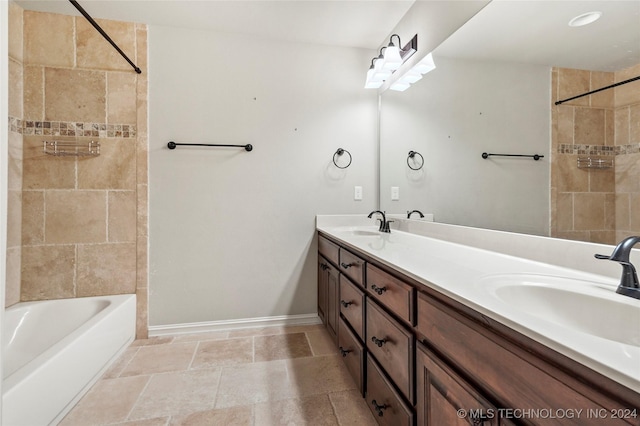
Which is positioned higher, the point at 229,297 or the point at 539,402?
the point at 539,402

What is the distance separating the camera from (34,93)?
2029 mm

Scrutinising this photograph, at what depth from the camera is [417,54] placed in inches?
78.4

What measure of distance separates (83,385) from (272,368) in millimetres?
996

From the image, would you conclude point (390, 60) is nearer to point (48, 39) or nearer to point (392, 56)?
point (392, 56)

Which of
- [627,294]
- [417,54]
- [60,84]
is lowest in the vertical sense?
[627,294]

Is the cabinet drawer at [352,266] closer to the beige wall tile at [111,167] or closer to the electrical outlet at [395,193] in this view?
the electrical outlet at [395,193]

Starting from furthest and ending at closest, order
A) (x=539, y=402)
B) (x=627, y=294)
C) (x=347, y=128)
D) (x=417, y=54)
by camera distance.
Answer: (x=347, y=128) < (x=417, y=54) < (x=627, y=294) < (x=539, y=402)

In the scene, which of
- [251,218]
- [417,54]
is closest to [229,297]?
[251,218]

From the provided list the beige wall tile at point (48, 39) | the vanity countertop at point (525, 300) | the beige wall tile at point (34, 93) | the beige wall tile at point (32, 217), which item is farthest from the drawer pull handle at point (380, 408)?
the beige wall tile at point (48, 39)

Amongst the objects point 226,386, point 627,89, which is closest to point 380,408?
point 226,386

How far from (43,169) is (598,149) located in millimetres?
3053

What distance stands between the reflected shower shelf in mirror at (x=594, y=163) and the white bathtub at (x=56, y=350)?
6.18 feet

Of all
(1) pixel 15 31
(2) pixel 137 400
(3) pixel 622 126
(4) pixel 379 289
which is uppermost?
(1) pixel 15 31

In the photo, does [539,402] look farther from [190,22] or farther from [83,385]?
[190,22]
